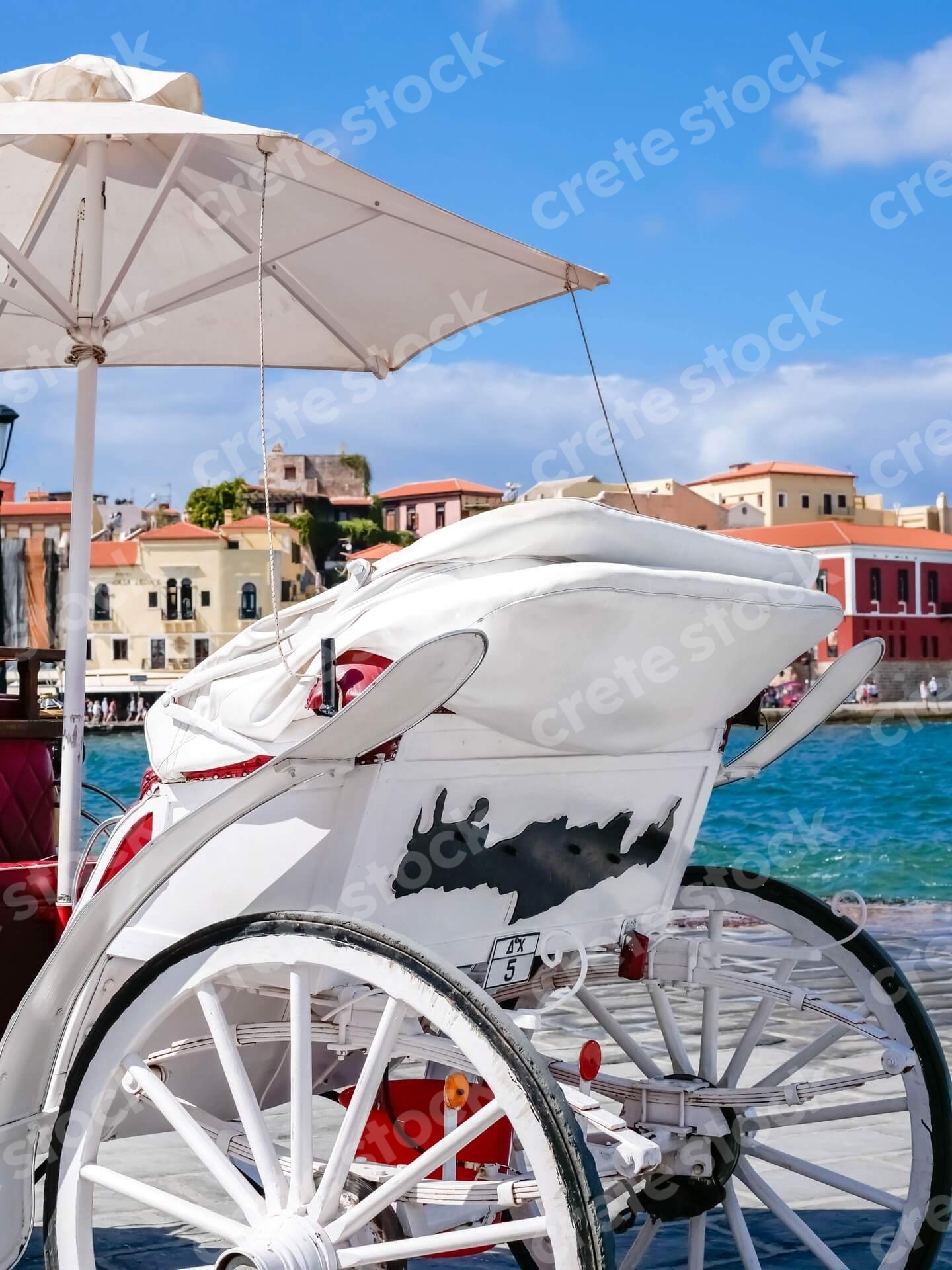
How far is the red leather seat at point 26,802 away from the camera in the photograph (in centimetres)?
405

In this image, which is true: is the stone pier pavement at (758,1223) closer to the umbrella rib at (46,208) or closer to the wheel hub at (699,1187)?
the wheel hub at (699,1187)

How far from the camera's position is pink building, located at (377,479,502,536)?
97.1 metres

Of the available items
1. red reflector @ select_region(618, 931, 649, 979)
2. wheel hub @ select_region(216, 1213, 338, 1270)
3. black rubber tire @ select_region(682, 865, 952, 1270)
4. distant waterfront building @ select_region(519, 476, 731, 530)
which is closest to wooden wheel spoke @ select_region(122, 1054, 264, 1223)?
wheel hub @ select_region(216, 1213, 338, 1270)

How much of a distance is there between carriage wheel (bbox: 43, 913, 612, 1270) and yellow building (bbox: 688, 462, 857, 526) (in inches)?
3764

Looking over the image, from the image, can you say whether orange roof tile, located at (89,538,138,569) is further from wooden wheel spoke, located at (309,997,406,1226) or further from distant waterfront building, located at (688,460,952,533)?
wooden wheel spoke, located at (309,997,406,1226)

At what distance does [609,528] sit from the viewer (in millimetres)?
2795

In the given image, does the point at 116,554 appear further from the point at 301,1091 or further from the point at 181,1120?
the point at 301,1091

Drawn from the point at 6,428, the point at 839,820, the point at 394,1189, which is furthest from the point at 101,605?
the point at 394,1189

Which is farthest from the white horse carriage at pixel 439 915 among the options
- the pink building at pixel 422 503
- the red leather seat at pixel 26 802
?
the pink building at pixel 422 503

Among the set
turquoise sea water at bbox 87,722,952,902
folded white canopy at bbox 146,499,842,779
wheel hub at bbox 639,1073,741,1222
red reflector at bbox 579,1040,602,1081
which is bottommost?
turquoise sea water at bbox 87,722,952,902

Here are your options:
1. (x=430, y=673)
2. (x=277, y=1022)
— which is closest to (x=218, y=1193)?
(x=277, y=1022)

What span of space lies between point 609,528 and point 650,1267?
1927mm

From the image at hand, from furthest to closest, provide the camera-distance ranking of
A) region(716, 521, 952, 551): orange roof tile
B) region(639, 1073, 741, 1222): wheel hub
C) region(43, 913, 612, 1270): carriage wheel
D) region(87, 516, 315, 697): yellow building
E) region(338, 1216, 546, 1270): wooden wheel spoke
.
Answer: region(716, 521, 952, 551): orange roof tile → region(87, 516, 315, 697): yellow building → region(639, 1073, 741, 1222): wheel hub → region(338, 1216, 546, 1270): wooden wheel spoke → region(43, 913, 612, 1270): carriage wheel

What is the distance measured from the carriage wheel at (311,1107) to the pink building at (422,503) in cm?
9301
